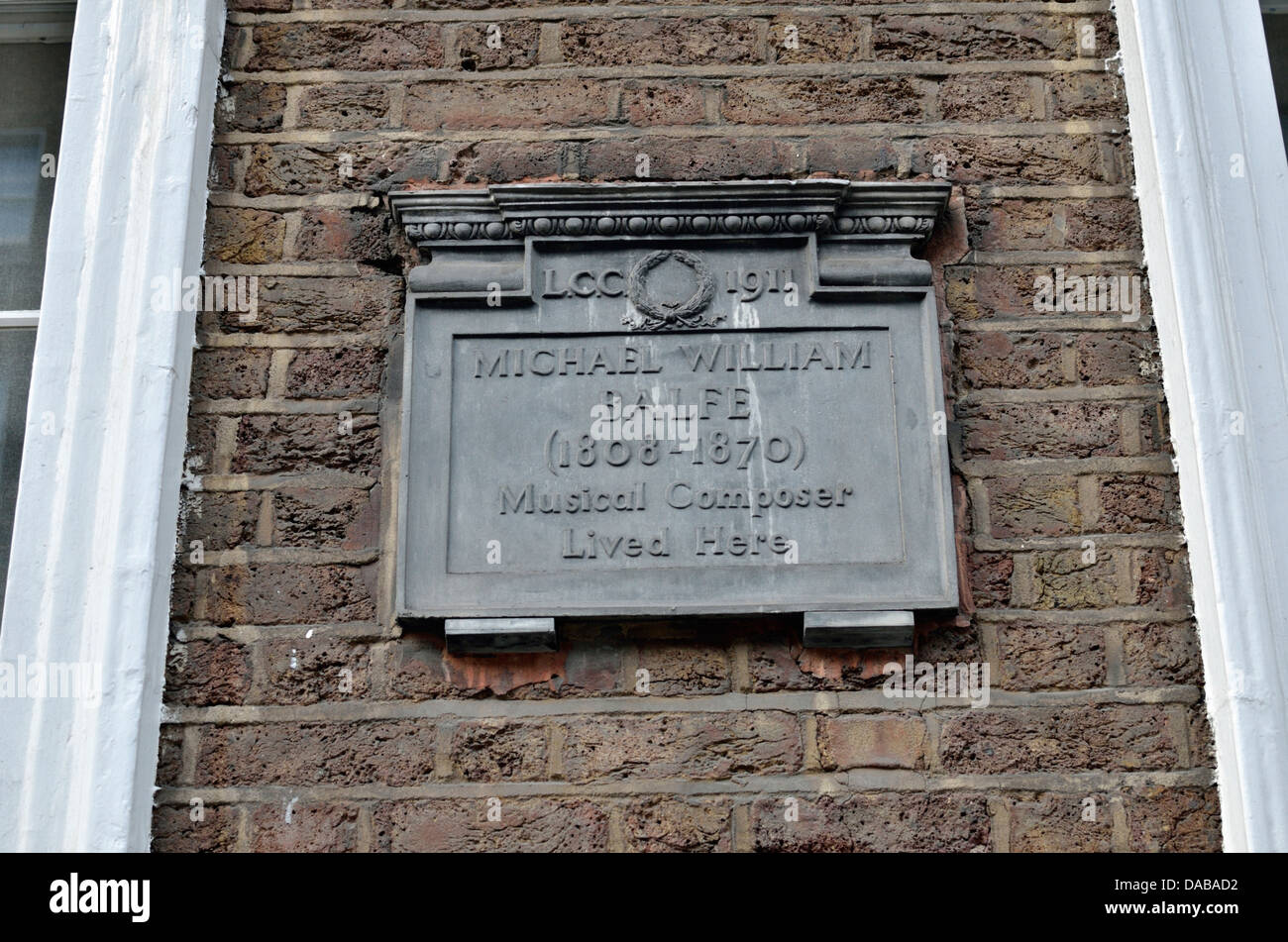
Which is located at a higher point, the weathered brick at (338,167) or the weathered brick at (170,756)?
the weathered brick at (338,167)

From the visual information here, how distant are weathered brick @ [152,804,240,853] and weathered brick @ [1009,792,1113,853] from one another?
1.42 m

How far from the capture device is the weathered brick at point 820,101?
3184 mm

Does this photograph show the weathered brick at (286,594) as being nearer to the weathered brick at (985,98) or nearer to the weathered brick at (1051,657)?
the weathered brick at (1051,657)

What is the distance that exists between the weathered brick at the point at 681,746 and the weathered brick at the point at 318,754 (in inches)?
11.2

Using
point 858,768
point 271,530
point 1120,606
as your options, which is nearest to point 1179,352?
point 1120,606

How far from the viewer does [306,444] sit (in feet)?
9.68

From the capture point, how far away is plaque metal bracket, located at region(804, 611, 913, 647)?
2.74 meters

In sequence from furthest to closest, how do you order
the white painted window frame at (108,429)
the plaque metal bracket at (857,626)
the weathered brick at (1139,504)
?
the weathered brick at (1139,504)
the plaque metal bracket at (857,626)
the white painted window frame at (108,429)

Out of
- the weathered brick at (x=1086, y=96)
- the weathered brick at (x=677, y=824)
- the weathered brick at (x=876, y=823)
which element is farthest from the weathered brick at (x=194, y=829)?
the weathered brick at (x=1086, y=96)

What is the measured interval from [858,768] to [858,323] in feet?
2.89

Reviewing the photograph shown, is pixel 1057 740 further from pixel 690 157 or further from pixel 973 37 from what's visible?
pixel 973 37

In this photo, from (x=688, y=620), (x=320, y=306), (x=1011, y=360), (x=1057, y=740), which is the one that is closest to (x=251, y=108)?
(x=320, y=306)

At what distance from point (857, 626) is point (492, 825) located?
0.76m

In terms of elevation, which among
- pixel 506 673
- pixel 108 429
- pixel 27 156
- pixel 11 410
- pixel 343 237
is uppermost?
pixel 27 156
